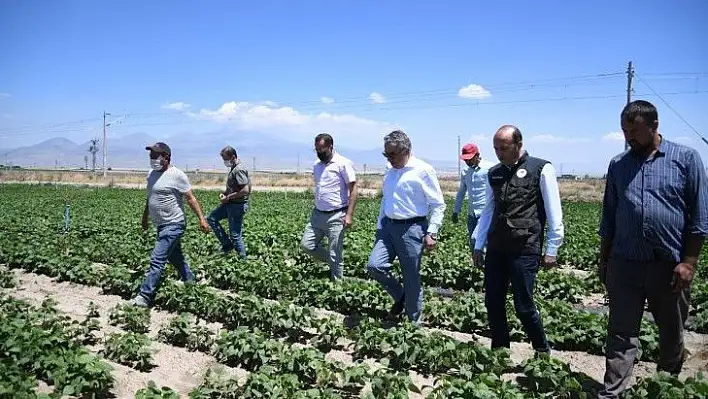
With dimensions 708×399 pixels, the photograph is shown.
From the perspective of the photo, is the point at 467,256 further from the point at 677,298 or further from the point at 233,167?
the point at 677,298

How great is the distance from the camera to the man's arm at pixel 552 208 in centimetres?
433

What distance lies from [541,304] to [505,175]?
7.64 feet

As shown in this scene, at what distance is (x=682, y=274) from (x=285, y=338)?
139 inches

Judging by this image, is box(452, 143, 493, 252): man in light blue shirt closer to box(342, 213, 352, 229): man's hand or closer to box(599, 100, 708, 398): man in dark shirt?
box(342, 213, 352, 229): man's hand

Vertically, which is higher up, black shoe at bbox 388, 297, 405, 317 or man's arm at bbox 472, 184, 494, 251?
man's arm at bbox 472, 184, 494, 251

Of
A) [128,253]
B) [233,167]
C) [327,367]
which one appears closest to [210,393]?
[327,367]

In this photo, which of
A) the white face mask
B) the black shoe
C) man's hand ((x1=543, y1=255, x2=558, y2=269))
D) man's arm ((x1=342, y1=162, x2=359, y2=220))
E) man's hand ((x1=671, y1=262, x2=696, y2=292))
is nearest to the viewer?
man's hand ((x1=671, y1=262, x2=696, y2=292))

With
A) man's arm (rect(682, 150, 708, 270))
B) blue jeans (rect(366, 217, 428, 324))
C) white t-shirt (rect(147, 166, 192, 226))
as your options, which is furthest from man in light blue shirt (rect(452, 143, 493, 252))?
man's arm (rect(682, 150, 708, 270))

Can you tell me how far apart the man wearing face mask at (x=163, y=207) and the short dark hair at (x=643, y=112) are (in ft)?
15.9

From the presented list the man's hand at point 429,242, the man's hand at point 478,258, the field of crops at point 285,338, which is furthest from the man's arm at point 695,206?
the man's hand at point 429,242

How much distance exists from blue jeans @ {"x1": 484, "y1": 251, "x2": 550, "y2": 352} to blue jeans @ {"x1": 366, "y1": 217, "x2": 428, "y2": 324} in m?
0.91

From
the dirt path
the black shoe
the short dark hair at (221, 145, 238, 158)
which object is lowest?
the dirt path

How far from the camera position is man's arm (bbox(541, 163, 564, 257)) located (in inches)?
170

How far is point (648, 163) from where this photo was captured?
3654mm
